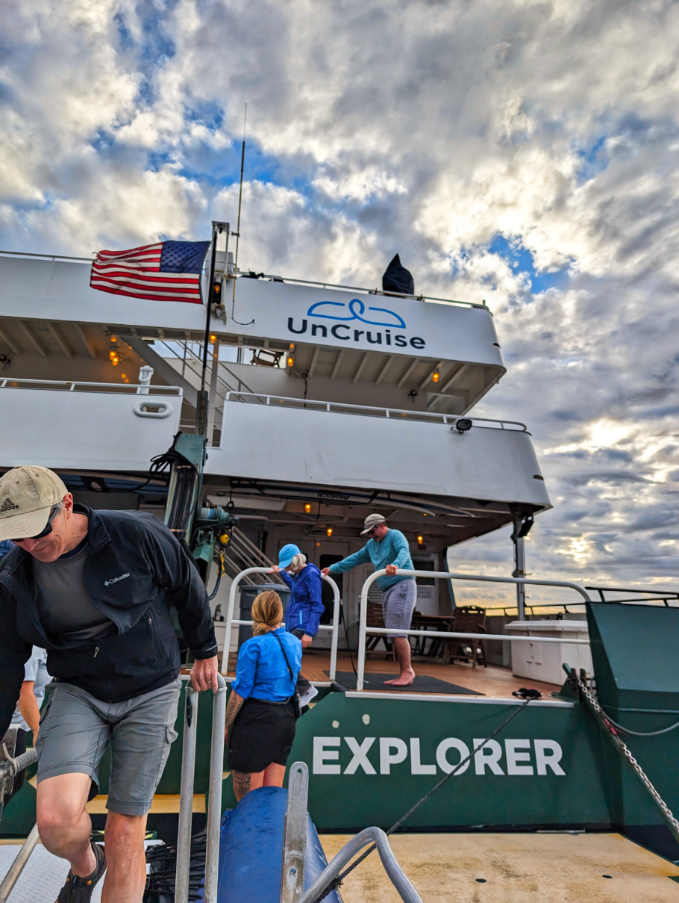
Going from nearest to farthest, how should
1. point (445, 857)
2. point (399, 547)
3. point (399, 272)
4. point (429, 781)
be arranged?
point (445, 857)
point (429, 781)
point (399, 547)
point (399, 272)

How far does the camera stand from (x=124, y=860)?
5.87 ft

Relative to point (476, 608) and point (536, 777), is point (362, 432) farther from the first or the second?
point (536, 777)

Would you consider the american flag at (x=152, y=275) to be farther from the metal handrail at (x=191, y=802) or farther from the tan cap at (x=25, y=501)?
the metal handrail at (x=191, y=802)

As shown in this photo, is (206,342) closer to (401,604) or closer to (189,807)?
Answer: (401,604)

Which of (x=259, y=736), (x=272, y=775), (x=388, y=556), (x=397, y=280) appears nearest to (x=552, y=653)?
(x=388, y=556)

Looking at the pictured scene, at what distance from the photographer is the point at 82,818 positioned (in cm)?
177

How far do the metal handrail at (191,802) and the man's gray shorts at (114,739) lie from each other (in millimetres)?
83

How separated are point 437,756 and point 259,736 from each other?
5.45ft

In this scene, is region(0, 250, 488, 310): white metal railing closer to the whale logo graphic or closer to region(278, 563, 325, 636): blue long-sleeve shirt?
the whale logo graphic

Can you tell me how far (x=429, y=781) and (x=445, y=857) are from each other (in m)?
0.57

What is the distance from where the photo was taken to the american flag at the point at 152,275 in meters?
8.51

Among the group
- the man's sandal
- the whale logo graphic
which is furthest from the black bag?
the whale logo graphic

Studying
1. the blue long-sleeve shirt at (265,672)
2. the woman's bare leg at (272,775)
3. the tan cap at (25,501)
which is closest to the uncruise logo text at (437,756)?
the woman's bare leg at (272,775)

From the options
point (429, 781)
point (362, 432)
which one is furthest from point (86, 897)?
point (362, 432)
